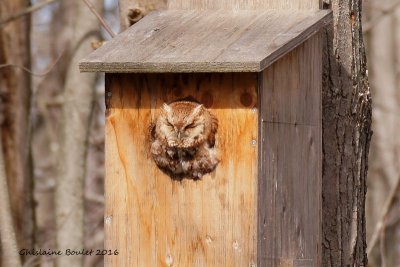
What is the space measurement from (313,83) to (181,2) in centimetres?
66

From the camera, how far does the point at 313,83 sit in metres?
3.58

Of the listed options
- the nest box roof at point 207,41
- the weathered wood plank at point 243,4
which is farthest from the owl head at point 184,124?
the weathered wood plank at point 243,4

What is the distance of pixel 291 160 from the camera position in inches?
133

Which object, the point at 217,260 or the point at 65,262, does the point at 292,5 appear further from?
the point at 65,262

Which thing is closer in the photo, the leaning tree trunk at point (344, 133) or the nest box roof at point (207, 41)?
the nest box roof at point (207, 41)

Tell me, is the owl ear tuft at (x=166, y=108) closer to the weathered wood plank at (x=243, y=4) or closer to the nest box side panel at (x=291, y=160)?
the nest box side panel at (x=291, y=160)

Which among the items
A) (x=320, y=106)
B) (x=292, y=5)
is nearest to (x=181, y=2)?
(x=292, y=5)

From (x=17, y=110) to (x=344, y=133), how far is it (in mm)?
2713

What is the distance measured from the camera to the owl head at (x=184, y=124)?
10.4 feet

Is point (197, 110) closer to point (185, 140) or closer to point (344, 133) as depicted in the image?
point (185, 140)

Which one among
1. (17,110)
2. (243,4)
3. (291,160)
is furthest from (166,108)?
(17,110)

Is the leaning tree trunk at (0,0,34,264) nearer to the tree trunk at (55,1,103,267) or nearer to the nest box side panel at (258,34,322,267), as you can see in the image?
the tree trunk at (55,1,103,267)

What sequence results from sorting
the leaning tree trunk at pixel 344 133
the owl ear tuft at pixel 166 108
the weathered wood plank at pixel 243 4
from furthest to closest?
1. the leaning tree trunk at pixel 344 133
2. the weathered wood plank at pixel 243 4
3. the owl ear tuft at pixel 166 108

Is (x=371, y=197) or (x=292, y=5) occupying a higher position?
(x=292, y=5)
